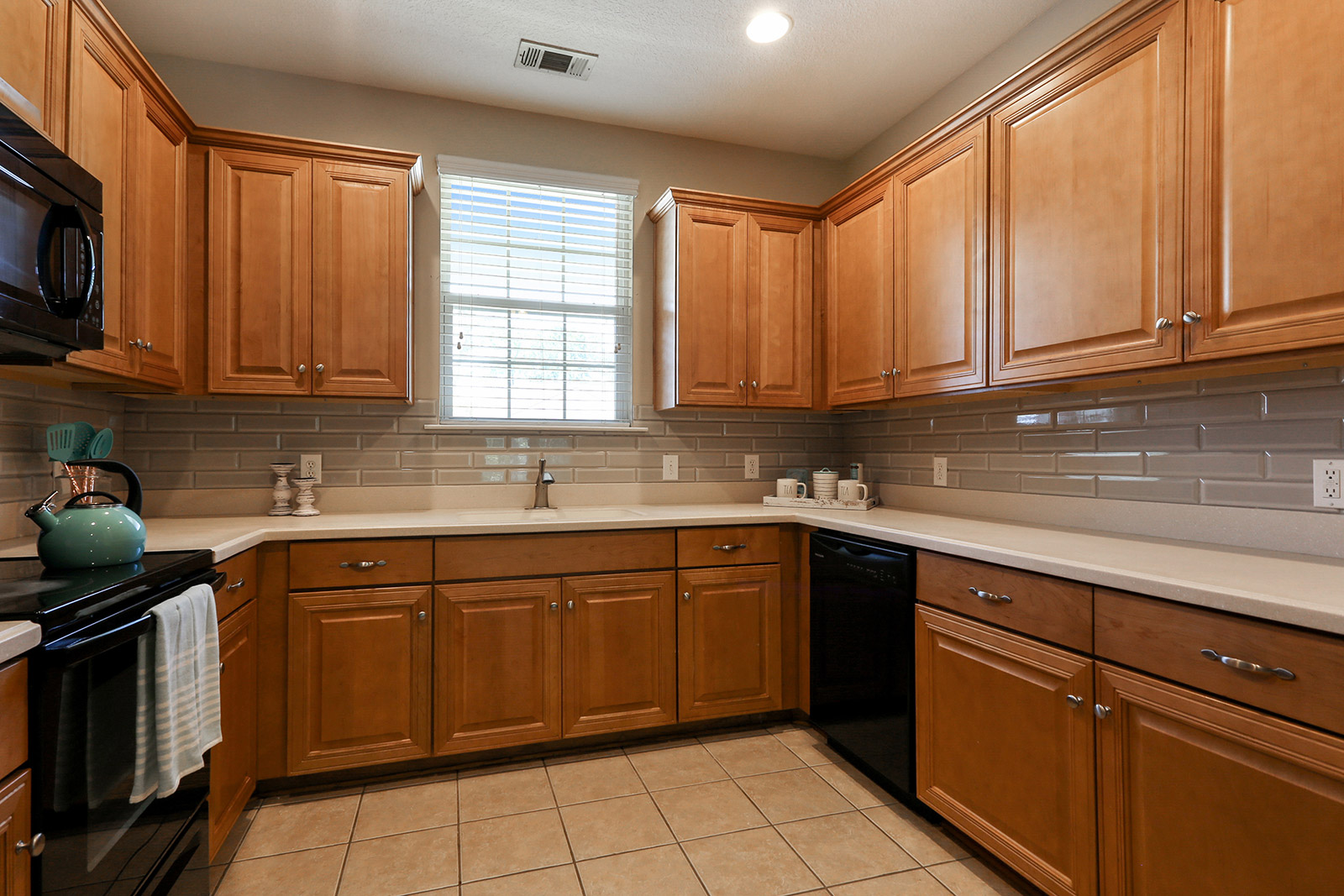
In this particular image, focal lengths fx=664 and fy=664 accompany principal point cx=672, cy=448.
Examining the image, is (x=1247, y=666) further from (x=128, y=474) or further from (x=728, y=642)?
(x=128, y=474)

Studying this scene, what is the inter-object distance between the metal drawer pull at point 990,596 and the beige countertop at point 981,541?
0.09 m

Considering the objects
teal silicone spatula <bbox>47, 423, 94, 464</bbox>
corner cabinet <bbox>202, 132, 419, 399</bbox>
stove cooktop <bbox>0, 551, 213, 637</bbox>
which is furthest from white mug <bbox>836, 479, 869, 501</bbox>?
teal silicone spatula <bbox>47, 423, 94, 464</bbox>

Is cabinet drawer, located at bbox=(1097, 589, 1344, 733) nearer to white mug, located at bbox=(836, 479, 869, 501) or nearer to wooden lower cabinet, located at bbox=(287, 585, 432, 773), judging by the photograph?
white mug, located at bbox=(836, 479, 869, 501)

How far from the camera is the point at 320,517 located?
8.57 ft

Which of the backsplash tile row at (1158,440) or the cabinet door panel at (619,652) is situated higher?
the backsplash tile row at (1158,440)

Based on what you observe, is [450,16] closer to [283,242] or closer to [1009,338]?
[283,242]

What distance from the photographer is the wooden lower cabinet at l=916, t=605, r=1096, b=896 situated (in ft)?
4.99

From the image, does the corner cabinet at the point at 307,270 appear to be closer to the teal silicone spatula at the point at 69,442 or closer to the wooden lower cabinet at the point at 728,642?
the teal silicone spatula at the point at 69,442

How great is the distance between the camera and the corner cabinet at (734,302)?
117 inches

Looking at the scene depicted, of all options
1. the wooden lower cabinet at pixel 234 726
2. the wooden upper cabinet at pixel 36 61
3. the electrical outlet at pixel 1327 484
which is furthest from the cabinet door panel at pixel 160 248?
the electrical outlet at pixel 1327 484

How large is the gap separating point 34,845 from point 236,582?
38.6 inches

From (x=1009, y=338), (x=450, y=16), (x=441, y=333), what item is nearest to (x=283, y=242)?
(x=441, y=333)

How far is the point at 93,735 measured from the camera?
122cm

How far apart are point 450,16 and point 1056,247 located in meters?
2.21
